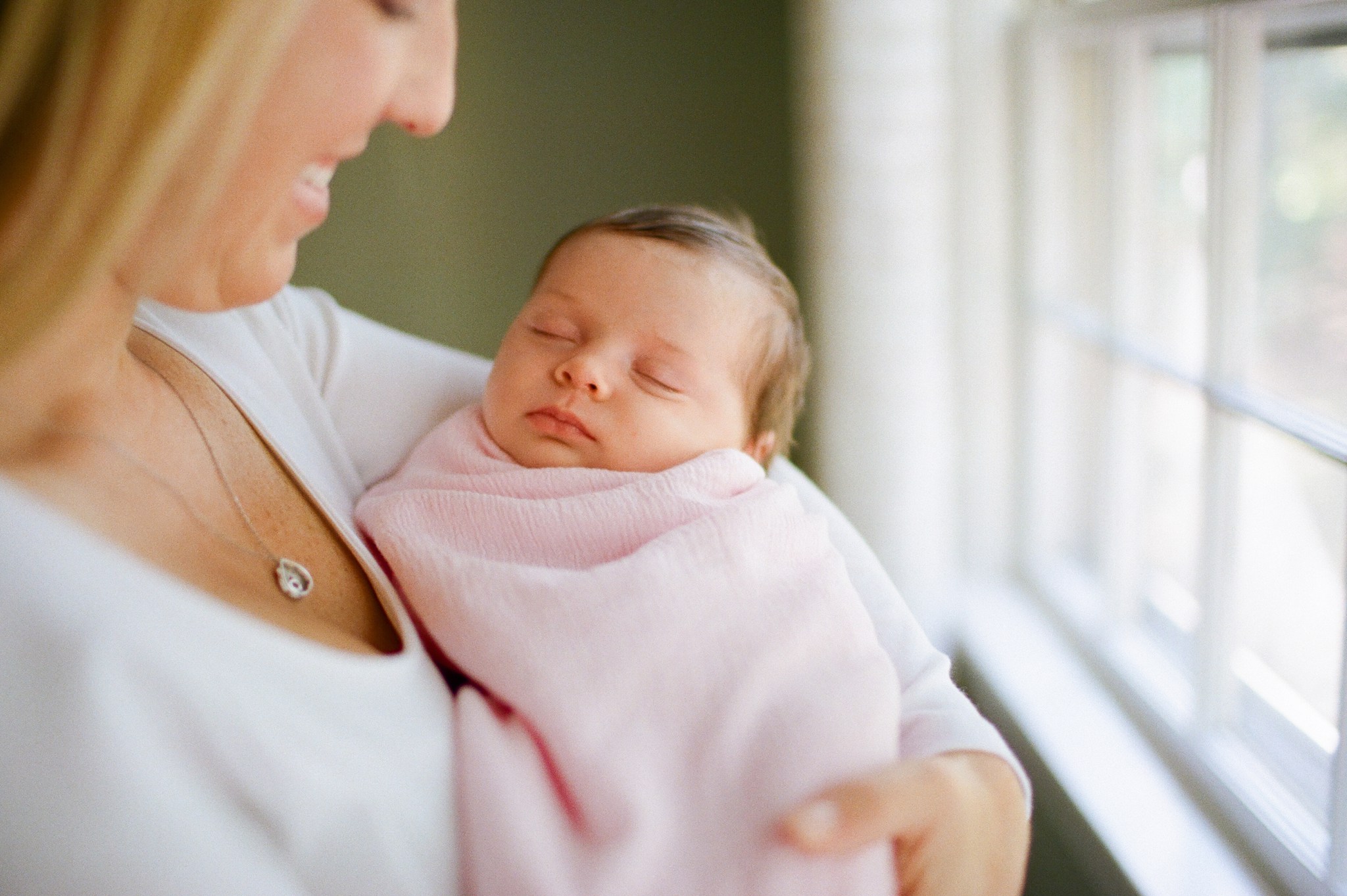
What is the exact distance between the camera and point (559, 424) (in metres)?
1.01

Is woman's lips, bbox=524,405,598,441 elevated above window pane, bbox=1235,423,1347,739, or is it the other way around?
woman's lips, bbox=524,405,598,441

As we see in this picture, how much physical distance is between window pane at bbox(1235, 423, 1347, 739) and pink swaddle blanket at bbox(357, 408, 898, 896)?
0.72 metres

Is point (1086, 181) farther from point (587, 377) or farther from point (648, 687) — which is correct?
point (648, 687)

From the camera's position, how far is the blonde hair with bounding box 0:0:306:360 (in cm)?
61

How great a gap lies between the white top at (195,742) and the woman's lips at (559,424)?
252mm

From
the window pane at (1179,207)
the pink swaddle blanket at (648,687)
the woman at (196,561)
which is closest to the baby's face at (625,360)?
the pink swaddle blanket at (648,687)

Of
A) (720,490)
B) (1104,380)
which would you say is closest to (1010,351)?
(1104,380)

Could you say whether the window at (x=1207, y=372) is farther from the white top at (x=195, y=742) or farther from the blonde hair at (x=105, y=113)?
the blonde hair at (x=105, y=113)

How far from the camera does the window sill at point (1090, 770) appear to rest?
4.00ft

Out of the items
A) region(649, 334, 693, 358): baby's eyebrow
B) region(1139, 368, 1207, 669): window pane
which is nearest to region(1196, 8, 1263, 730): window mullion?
region(1139, 368, 1207, 669): window pane

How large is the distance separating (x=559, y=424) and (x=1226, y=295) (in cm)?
84

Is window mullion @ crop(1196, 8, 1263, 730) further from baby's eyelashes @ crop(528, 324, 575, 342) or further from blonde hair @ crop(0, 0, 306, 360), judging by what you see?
blonde hair @ crop(0, 0, 306, 360)

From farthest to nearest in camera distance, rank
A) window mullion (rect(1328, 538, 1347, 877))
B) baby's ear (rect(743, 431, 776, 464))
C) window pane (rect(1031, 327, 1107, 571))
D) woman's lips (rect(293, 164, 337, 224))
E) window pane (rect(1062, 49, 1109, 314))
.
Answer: window pane (rect(1031, 327, 1107, 571))
window pane (rect(1062, 49, 1109, 314))
baby's ear (rect(743, 431, 776, 464))
window mullion (rect(1328, 538, 1347, 877))
woman's lips (rect(293, 164, 337, 224))

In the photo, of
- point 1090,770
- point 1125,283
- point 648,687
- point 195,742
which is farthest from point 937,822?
point 1125,283
